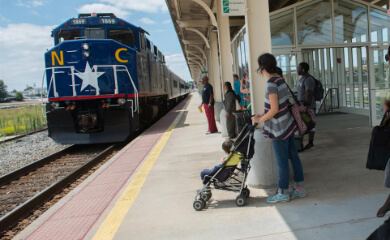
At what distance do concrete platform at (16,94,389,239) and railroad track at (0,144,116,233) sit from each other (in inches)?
26.2

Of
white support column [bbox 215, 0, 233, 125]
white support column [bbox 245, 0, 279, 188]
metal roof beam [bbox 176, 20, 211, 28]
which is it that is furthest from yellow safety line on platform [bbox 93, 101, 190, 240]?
metal roof beam [bbox 176, 20, 211, 28]

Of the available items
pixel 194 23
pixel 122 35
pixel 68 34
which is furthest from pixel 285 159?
pixel 194 23

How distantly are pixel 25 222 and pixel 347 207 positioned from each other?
4.34 metres

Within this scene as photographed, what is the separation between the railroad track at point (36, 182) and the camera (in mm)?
5051

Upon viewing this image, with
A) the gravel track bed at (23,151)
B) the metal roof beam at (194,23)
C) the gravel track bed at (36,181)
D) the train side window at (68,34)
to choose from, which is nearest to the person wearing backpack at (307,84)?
the gravel track bed at (36,181)

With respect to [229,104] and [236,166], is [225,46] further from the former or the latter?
[236,166]

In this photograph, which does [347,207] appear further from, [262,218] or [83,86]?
[83,86]

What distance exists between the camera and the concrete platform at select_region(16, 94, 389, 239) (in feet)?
10.9

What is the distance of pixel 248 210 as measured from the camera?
A: 12.9 feet

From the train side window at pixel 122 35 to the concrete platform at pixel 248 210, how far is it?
608 cm

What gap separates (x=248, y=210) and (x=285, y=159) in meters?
0.76

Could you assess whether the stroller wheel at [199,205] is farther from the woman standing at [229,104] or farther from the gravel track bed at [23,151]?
the gravel track bed at [23,151]

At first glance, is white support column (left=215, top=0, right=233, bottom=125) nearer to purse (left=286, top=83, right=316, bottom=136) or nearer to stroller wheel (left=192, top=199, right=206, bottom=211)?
purse (left=286, top=83, right=316, bottom=136)

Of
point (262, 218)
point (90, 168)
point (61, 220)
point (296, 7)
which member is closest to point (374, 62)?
point (296, 7)
